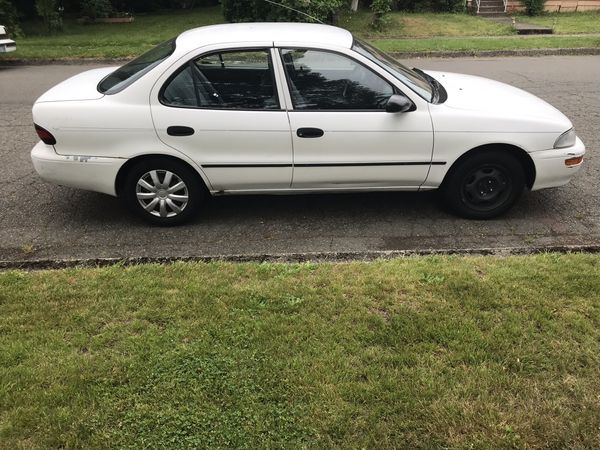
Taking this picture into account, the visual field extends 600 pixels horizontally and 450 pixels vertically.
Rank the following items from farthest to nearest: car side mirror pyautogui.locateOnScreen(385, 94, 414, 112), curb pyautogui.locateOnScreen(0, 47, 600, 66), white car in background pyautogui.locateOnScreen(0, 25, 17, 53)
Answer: curb pyautogui.locateOnScreen(0, 47, 600, 66) → white car in background pyautogui.locateOnScreen(0, 25, 17, 53) → car side mirror pyautogui.locateOnScreen(385, 94, 414, 112)

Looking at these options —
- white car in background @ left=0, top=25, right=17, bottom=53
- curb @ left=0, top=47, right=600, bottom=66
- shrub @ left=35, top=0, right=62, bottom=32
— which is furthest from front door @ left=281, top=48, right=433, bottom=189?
shrub @ left=35, top=0, right=62, bottom=32

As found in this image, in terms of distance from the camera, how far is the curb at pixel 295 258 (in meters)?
4.04

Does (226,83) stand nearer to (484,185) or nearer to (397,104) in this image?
(397,104)

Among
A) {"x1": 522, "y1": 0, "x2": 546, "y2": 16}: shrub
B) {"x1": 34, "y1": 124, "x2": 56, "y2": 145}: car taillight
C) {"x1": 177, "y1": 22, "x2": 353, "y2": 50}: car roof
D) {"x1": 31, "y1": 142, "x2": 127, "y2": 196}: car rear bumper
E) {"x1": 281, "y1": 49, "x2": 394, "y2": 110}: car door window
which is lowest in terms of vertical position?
{"x1": 31, "y1": 142, "x2": 127, "y2": 196}: car rear bumper

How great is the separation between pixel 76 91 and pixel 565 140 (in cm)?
428

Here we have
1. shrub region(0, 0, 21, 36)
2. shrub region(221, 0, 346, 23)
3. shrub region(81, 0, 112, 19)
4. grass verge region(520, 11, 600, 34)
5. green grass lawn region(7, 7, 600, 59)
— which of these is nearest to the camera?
shrub region(221, 0, 346, 23)

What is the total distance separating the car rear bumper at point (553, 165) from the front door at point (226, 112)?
2158 millimetres

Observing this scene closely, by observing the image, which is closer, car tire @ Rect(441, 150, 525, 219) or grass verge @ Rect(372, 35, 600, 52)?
car tire @ Rect(441, 150, 525, 219)

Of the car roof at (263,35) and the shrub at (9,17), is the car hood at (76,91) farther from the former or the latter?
the shrub at (9,17)

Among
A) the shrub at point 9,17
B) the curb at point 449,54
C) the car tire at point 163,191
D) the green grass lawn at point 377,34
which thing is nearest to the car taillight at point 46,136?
the car tire at point 163,191

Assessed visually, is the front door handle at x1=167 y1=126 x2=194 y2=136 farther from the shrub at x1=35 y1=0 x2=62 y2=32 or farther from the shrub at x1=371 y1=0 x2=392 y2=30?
the shrub at x1=35 y1=0 x2=62 y2=32

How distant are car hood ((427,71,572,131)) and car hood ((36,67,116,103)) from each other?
3057 millimetres

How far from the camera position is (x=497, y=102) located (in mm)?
4691

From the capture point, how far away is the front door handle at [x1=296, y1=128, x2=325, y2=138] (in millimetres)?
4379
